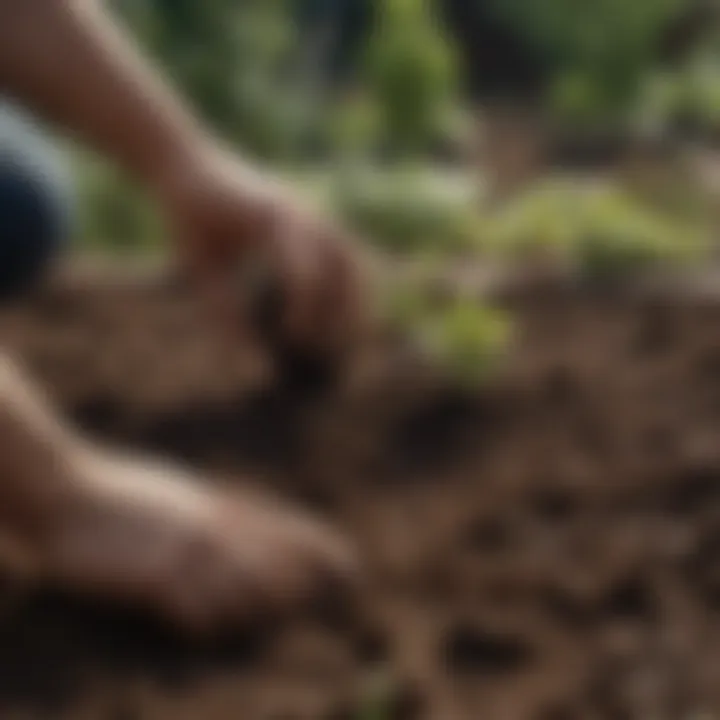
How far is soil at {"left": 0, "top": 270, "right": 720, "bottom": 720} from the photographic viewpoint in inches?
33.4

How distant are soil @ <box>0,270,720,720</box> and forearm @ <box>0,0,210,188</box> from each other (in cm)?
21

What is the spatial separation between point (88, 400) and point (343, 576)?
1.23 ft

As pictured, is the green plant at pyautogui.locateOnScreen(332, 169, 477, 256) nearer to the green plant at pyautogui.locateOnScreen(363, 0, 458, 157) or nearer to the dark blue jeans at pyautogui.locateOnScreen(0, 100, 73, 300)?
the green plant at pyautogui.locateOnScreen(363, 0, 458, 157)

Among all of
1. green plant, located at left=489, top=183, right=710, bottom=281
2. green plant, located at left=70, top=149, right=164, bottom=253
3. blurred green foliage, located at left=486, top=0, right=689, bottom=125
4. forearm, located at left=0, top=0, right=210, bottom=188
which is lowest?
forearm, located at left=0, top=0, right=210, bottom=188

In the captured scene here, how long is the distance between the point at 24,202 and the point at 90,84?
93 mm

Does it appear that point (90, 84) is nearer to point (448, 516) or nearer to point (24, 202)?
point (24, 202)

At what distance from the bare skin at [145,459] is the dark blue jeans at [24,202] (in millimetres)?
31

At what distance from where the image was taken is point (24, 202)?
1115 millimetres

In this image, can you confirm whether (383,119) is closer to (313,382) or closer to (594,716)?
(313,382)

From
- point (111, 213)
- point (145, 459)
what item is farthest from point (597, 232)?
point (111, 213)

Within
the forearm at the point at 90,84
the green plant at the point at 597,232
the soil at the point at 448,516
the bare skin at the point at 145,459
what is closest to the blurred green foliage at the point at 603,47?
the green plant at the point at 597,232

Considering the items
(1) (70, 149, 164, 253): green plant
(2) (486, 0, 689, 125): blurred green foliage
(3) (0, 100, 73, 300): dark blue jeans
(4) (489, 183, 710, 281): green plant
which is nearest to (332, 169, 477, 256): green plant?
(4) (489, 183, 710, 281): green plant

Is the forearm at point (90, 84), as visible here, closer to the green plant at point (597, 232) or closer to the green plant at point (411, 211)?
the green plant at point (597, 232)

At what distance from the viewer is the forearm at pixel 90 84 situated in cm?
106
